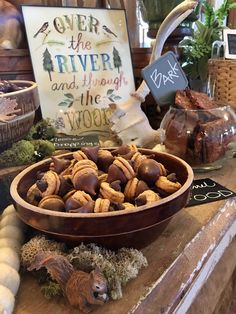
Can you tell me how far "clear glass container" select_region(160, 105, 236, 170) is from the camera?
27.1 inches

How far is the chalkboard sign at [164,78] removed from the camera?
0.76 meters

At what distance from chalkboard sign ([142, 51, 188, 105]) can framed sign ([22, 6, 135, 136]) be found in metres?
0.19

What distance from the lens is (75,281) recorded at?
0.35 metres

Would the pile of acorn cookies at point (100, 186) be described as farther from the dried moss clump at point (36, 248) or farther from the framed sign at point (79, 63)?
the framed sign at point (79, 63)

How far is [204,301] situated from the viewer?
0.63 meters

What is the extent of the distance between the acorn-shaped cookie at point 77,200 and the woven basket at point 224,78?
0.66m

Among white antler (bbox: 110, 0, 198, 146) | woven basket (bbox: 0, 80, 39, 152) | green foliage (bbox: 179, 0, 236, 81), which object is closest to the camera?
woven basket (bbox: 0, 80, 39, 152)

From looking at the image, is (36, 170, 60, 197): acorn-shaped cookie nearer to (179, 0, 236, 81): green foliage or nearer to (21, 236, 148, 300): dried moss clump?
(21, 236, 148, 300): dried moss clump

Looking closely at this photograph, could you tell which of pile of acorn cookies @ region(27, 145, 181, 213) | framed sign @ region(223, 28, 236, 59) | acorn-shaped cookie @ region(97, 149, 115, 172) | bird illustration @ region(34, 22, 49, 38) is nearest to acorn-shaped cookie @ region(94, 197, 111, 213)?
pile of acorn cookies @ region(27, 145, 181, 213)

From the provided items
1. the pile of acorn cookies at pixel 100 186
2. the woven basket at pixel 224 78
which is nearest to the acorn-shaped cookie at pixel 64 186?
the pile of acorn cookies at pixel 100 186

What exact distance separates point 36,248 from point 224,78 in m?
0.74

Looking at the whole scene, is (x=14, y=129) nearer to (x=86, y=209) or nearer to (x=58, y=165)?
(x=58, y=165)

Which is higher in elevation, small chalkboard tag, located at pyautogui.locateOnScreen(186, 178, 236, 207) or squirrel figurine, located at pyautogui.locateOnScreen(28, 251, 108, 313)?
squirrel figurine, located at pyautogui.locateOnScreen(28, 251, 108, 313)

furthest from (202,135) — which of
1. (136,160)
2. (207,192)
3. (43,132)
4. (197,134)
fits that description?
(43,132)
